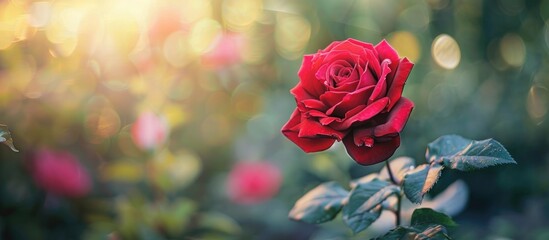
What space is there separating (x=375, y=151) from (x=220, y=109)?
1059 mm

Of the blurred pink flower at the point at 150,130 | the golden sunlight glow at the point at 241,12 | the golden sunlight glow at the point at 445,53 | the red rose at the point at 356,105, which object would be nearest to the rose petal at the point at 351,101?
the red rose at the point at 356,105

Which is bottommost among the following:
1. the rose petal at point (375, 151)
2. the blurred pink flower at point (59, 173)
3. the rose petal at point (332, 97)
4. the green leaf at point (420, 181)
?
the green leaf at point (420, 181)

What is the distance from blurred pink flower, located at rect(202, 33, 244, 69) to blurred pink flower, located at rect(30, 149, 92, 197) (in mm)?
379

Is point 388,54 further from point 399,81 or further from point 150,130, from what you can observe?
point 150,130

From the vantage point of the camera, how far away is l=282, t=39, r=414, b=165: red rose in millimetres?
624

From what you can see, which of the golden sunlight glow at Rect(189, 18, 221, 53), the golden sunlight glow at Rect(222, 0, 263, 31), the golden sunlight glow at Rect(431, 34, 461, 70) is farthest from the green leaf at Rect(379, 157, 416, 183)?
the golden sunlight glow at Rect(431, 34, 461, 70)

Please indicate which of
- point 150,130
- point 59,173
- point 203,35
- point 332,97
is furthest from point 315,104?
point 203,35

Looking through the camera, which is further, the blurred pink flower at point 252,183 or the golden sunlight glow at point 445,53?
the golden sunlight glow at point 445,53

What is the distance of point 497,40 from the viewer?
205 centimetres

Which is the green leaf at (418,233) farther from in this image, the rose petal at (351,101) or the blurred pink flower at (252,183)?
the blurred pink flower at (252,183)

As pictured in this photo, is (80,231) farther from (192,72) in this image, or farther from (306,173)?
(306,173)

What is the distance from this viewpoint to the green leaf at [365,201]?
27.4 inches

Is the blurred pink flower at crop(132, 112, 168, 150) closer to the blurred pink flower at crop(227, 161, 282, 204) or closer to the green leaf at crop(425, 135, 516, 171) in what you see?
the blurred pink flower at crop(227, 161, 282, 204)

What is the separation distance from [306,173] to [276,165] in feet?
0.89
